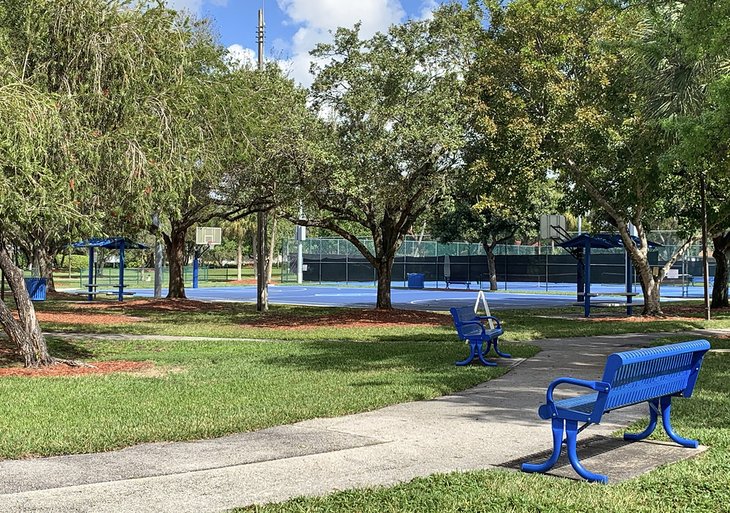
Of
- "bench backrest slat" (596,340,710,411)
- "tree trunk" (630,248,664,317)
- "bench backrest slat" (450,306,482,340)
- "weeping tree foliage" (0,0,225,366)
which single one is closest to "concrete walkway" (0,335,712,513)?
"bench backrest slat" (596,340,710,411)

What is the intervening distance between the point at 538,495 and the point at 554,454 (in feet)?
2.26

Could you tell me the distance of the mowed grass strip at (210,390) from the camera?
7.74 meters

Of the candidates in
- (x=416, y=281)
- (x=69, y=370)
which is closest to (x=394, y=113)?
(x=69, y=370)

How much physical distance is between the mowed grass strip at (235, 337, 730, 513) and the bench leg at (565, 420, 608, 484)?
8 centimetres

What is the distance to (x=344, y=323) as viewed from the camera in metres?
22.4

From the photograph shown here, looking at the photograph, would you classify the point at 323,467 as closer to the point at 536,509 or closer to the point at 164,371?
the point at 536,509

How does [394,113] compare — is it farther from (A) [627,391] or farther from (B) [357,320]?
(A) [627,391]

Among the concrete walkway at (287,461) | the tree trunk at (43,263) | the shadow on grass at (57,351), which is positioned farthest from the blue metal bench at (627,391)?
the tree trunk at (43,263)

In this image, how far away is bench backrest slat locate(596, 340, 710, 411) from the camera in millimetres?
6223

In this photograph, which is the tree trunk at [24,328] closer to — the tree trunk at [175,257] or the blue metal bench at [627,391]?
the blue metal bench at [627,391]

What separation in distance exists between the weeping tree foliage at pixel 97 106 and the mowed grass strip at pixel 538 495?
22.1 ft

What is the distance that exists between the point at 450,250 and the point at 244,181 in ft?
122

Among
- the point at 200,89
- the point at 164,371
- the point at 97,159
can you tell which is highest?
the point at 200,89

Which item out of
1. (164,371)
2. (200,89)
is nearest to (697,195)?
(200,89)
